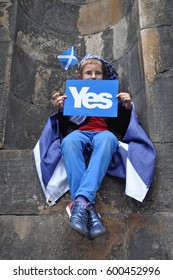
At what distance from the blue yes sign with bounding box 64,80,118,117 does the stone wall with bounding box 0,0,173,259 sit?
0.97ft

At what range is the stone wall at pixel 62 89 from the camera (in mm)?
1959

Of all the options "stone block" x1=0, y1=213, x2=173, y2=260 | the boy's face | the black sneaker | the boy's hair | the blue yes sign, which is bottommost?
"stone block" x1=0, y1=213, x2=173, y2=260

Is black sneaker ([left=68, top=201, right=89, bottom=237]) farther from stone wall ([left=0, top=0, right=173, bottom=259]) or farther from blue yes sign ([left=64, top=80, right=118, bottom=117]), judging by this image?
blue yes sign ([left=64, top=80, right=118, bottom=117])

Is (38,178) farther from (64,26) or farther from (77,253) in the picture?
(64,26)

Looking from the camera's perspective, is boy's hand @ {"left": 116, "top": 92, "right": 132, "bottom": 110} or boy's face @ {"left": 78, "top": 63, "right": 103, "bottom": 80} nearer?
boy's hand @ {"left": 116, "top": 92, "right": 132, "bottom": 110}

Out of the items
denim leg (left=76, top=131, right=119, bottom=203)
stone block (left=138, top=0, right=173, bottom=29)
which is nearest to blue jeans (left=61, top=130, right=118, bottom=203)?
denim leg (left=76, top=131, right=119, bottom=203)

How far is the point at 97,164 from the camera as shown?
6.30 ft

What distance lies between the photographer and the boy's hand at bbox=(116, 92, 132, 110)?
89.4 inches

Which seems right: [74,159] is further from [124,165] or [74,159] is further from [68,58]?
[68,58]

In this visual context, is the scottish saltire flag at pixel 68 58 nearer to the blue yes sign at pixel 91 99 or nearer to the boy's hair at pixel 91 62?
the boy's hair at pixel 91 62

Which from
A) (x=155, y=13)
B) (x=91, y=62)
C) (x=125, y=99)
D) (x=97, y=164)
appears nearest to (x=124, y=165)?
(x=97, y=164)

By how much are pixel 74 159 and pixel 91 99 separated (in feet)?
1.51

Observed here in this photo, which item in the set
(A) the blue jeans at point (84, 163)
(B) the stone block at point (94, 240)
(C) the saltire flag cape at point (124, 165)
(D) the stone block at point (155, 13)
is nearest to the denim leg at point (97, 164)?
(A) the blue jeans at point (84, 163)

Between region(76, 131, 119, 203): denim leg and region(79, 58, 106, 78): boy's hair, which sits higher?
region(79, 58, 106, 78): boy's hair
